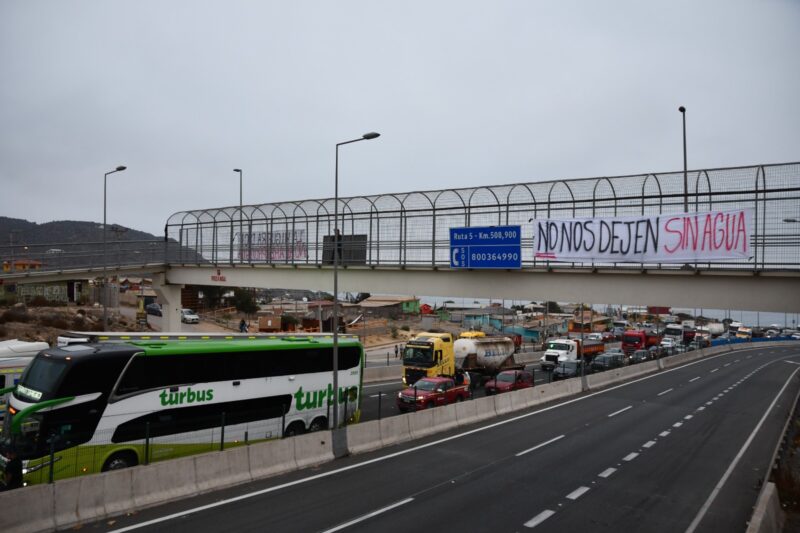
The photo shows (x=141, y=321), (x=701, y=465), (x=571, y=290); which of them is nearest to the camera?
(x=701, y=465)

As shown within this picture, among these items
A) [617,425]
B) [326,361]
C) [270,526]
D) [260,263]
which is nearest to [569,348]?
[617,425]

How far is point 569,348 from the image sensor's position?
144 feet

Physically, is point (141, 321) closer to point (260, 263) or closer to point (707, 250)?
point (260, 263)

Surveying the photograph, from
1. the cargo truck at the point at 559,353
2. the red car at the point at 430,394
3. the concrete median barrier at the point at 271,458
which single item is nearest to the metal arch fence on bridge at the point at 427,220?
the red car at the point at 430,394

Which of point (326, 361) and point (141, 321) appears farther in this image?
point (141, 321)

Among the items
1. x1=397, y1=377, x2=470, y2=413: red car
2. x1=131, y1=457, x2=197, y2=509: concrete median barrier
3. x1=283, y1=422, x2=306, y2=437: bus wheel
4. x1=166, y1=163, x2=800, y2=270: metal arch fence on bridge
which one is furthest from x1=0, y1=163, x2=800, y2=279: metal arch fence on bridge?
x1=131, y1=457, x2=197, y2=509: concrete median barrier

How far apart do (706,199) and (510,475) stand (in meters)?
11.8

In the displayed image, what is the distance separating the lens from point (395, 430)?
18000mm

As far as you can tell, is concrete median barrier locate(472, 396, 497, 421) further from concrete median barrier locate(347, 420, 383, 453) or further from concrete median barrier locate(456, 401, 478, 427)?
concrete median barrier locate(347, 420, 383, 453)

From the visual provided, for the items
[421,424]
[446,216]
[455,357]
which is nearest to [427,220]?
[446,216]

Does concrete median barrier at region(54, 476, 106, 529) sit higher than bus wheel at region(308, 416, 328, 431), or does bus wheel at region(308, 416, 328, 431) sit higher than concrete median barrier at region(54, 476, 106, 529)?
concrete median barrier at region(54, 476, 106, 529)

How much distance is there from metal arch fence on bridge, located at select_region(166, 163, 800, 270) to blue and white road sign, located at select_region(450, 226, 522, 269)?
50 centimetres

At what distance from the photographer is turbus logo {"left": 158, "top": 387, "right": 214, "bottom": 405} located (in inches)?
560

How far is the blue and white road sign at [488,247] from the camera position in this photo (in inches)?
873
